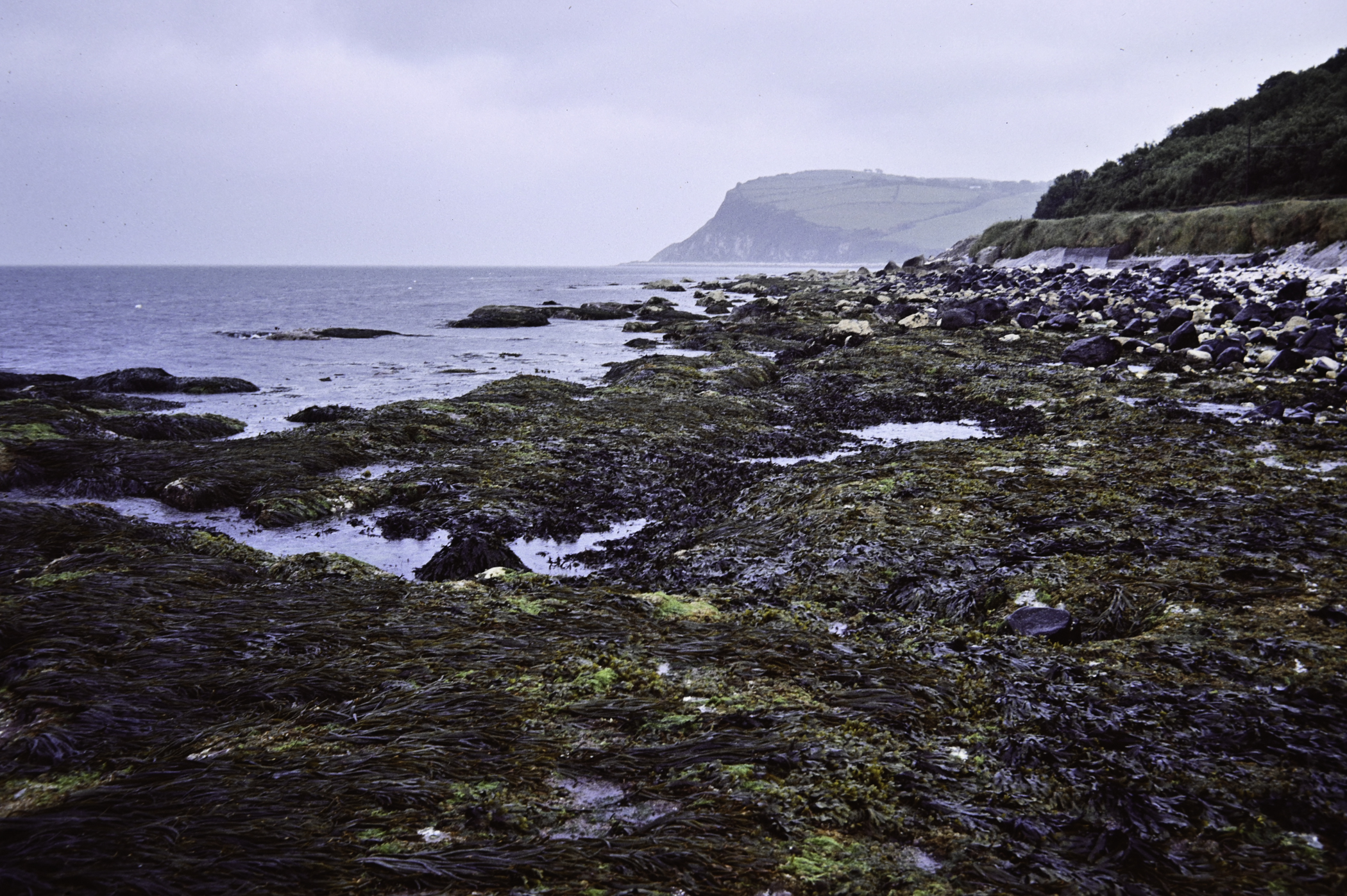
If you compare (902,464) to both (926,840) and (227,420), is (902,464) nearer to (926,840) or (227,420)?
(926,840)

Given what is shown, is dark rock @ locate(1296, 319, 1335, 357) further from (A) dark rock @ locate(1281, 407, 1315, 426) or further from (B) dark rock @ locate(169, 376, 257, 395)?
(B) dark rock @ locate(169, 376, 257, 395)

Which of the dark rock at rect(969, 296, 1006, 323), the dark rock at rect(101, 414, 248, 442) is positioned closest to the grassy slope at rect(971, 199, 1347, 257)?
the dark rock at rect(969, 296, 1006, 323)

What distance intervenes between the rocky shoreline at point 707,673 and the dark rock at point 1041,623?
0.04 metres

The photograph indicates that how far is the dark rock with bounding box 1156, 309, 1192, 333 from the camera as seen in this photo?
54.6 ft

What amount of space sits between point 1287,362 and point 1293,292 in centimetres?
875

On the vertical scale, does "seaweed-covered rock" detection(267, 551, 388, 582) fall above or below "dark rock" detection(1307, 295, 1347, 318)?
below

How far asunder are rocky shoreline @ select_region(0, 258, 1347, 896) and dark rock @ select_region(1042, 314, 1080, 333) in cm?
1106

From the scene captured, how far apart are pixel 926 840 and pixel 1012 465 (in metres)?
5.91

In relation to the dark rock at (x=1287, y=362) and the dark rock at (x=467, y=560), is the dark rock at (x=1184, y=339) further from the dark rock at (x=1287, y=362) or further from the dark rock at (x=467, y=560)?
the dark rock at (x=467, y=560)

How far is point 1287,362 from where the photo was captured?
11.8 metres

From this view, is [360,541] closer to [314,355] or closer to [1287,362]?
[1287,362]

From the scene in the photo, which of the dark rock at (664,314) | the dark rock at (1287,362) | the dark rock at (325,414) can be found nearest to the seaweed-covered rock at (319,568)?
the dark rock at (325,414)

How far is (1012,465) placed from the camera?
296 inches

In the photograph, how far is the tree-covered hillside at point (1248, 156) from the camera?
32.6 m
